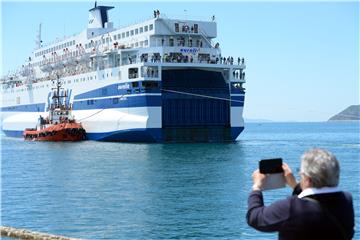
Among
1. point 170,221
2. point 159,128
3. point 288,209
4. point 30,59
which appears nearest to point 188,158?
point 159,128

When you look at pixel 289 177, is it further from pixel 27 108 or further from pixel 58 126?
pixel 27 108

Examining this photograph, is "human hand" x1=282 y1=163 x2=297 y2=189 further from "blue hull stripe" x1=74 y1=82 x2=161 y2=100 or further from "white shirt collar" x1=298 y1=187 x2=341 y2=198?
"blue hull stripe" x1=74 y1=82 x2=161 y2=100

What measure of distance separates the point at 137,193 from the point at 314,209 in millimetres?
15696

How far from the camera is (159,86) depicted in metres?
41.6

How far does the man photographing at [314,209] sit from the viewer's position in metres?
3.48

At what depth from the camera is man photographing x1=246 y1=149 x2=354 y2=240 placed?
11.4ft

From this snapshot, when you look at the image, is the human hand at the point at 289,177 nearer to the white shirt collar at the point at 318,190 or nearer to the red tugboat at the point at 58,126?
the white shirt collar at the point at 318,190

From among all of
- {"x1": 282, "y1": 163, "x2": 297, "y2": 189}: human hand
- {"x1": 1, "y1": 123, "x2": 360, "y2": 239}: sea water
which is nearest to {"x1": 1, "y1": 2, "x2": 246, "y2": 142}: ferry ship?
{"x1": 1, "y1": 123, "x2": 360, "y2": 239}: sea water

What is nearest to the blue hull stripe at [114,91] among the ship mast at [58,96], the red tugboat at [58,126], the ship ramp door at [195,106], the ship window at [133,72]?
the ship window at [133,72]

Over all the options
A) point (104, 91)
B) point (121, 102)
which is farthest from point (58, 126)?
point (121, 102)

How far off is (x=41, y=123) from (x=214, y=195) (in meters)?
A: 37.5

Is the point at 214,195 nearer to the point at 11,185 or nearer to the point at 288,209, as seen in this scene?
the point at 11,185

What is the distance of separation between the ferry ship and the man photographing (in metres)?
37.2

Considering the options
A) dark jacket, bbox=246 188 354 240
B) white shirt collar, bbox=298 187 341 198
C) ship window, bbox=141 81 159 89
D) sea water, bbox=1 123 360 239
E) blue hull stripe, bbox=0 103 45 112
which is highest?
ship window, bbox=141 81 159 89
